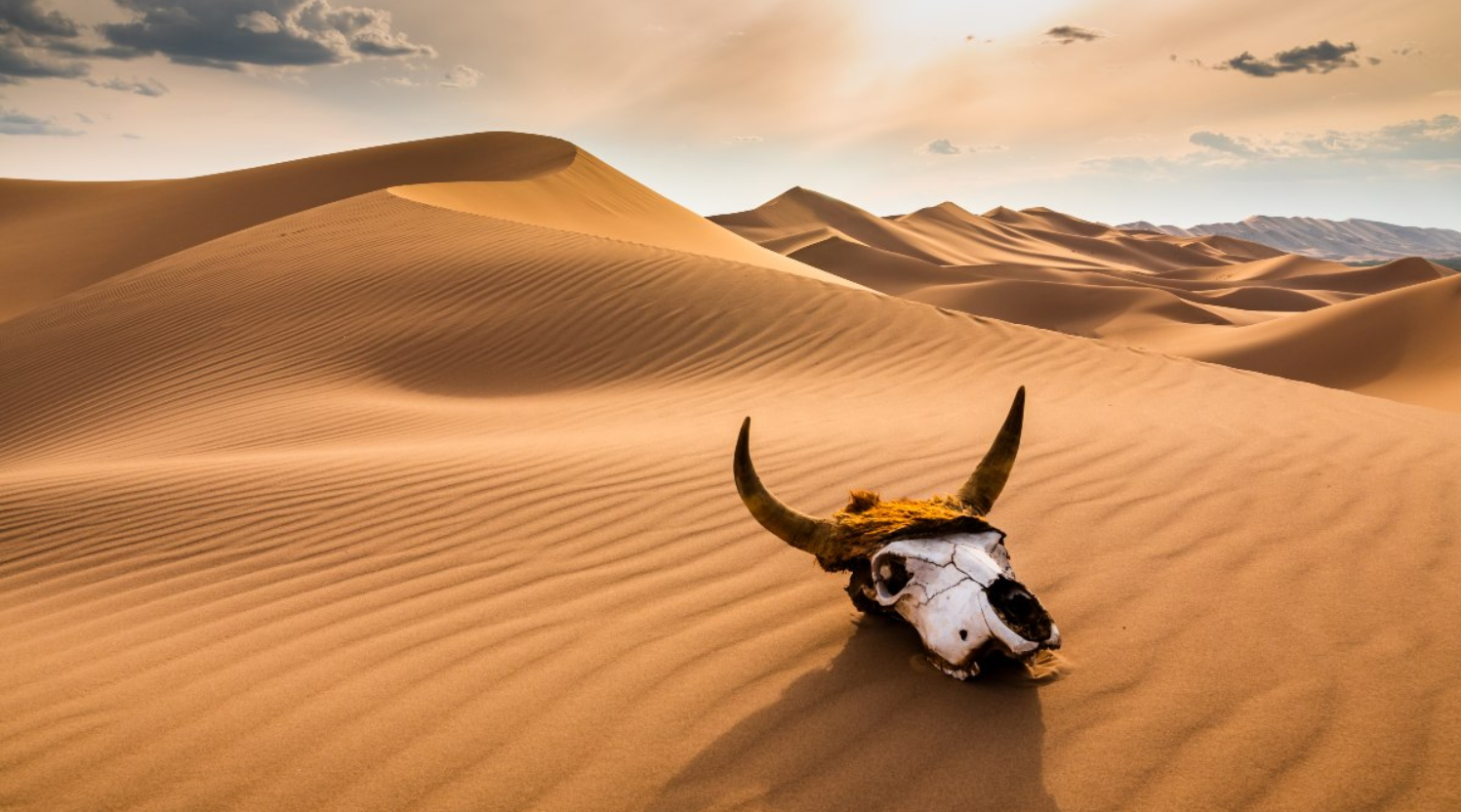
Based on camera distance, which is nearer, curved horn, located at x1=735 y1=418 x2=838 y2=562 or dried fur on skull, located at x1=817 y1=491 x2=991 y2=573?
dried fur on skull, located at x1=817 y1=491 x2=991 y2=573

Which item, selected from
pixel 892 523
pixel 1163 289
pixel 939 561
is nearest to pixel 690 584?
pixel 892 523

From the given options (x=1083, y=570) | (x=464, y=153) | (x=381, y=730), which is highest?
(x=464, y=153)

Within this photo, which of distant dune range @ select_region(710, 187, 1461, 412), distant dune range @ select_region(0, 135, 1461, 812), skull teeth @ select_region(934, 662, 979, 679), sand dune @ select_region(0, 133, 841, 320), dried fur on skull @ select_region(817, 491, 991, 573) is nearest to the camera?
distant dune range @ select_region(0, 135, 1461, 812)

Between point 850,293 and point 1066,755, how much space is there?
26.5 ft

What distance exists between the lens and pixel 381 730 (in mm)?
2311

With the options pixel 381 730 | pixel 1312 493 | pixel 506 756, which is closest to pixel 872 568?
pixel 506 756

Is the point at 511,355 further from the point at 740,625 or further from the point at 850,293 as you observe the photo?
the point at 740,625

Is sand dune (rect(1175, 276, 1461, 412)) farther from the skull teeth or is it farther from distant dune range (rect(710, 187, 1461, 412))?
the skull teeth

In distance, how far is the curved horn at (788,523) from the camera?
8.64 feet

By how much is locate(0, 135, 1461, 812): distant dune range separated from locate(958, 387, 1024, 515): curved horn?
18.4 inches

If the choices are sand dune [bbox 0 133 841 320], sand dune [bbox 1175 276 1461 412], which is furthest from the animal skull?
sand dune [bbox 0 133 841 320]

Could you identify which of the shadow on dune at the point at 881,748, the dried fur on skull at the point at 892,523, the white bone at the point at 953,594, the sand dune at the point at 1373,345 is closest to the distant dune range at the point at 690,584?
the shadow on dune at the point at 881,748

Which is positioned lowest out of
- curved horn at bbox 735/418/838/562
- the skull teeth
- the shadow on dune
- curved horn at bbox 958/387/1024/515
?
the shadow on dune

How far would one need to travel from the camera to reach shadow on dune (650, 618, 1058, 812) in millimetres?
2012
